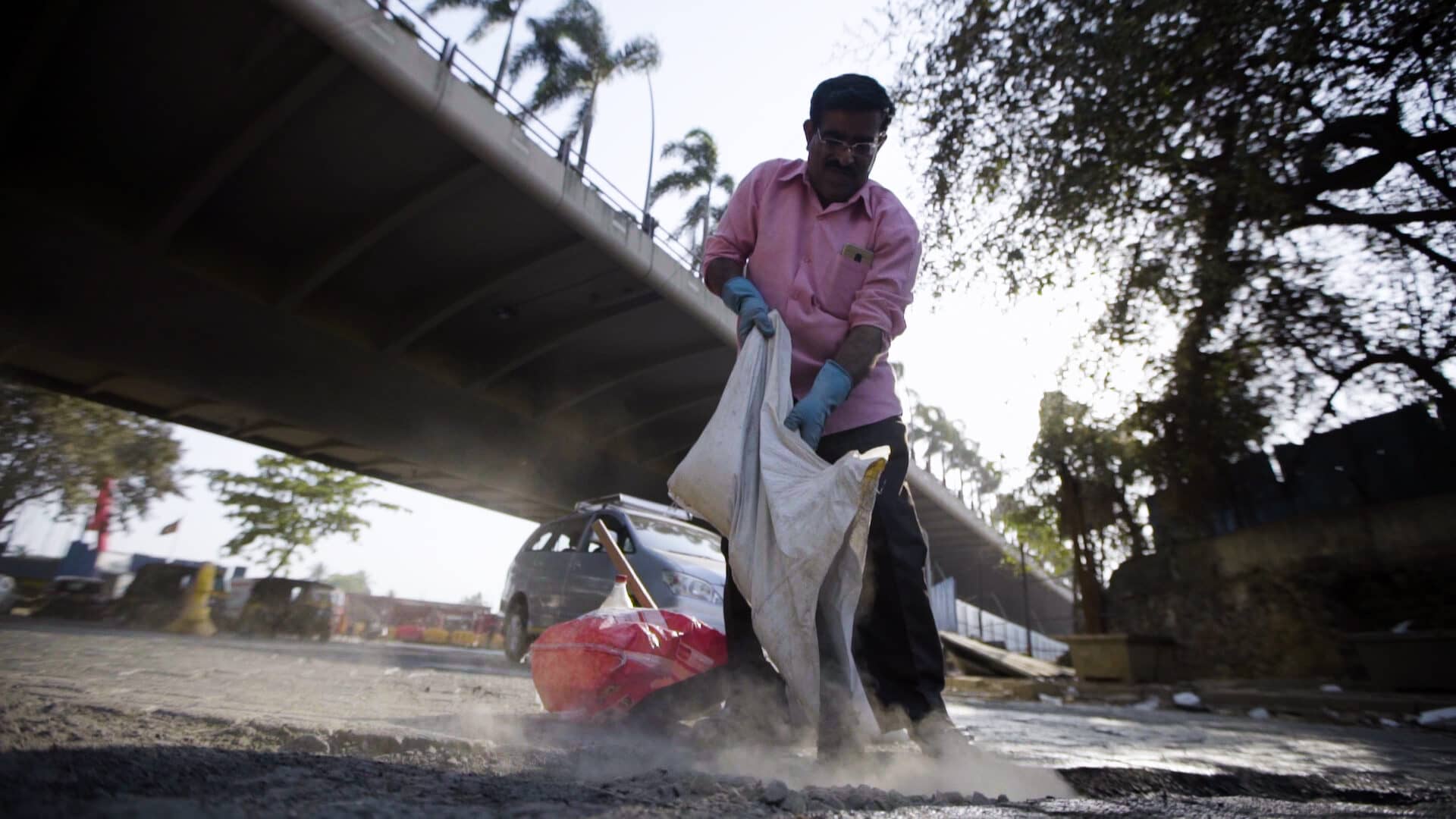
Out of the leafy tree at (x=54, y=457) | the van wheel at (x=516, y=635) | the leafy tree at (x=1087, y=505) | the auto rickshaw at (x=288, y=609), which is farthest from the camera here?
the auto rickshaw at (x=288, y=609)

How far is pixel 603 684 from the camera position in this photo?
2.51 metres

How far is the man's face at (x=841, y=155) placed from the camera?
2.37 metres

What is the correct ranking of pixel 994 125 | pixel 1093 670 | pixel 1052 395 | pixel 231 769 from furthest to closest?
pixel 1093 670 < pixel 1052 395 < pixel 994 125 < pixel 231 769

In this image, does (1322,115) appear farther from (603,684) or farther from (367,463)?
(367,463)

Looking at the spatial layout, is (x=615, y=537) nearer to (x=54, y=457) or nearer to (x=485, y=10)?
(x=54, y=457)

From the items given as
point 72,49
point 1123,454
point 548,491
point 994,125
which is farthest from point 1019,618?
point 72,49

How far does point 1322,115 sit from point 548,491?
71.2 feet

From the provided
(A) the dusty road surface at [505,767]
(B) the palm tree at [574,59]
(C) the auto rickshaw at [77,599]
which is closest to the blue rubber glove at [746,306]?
(A) the dusty road surface at [505,767]

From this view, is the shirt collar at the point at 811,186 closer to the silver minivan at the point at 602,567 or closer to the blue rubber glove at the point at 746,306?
the blue rubber glove at the point at 746,306

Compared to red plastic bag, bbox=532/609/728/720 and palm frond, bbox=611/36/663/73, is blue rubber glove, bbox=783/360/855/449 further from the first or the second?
palm frond, bbox=611/36/663/73

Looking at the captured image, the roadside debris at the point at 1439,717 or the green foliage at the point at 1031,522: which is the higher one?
the green foliage at the point at 1031,522

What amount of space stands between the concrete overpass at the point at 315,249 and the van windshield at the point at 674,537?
618cm

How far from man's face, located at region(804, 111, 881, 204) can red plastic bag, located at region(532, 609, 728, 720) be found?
1595 mm

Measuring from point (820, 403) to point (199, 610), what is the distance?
1790 cm
